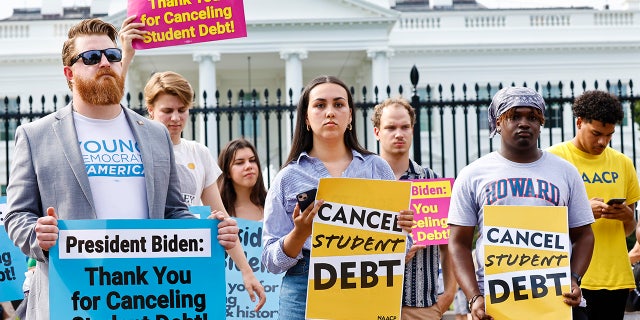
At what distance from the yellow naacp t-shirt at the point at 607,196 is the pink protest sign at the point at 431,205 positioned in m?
0.77

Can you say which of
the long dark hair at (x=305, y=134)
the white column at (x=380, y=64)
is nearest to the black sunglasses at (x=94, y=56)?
the long dark hair at (x=305, y=134)

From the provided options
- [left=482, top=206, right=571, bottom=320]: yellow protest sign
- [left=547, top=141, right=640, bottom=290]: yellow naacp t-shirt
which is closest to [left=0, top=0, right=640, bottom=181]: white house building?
[left=547, top=141, right=640, bottom=290]: yellow naacp t-shirt

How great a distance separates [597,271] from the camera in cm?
493

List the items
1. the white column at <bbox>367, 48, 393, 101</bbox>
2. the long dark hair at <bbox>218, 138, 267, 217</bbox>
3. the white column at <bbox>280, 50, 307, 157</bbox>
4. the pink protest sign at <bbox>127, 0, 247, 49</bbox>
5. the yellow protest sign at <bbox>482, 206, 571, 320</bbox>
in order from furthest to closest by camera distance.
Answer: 1. the white column at <bbox>280, 50, 307, 157</bbox>
2. the white column at <bbox>367, 48, 393, 101</bbox>
3. the long dark hair at <bbox>218, 138, 267, 217</bbox>
4. the pink protest sign at <bbox>127, 0, 247, 49</bbox>
5. the yellow protest sign at <bbox>482, 206, 571, 320</bbox>

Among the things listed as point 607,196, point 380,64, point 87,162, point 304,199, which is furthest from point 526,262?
point 380,64

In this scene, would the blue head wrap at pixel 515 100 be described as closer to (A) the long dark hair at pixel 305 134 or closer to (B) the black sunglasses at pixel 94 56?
(A) the long dark hair at pixel 305 134

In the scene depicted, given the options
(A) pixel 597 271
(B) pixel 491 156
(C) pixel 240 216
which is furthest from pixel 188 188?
(A) pixel 597 271

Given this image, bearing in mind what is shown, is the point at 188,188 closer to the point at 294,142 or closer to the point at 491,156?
the point at 294,142

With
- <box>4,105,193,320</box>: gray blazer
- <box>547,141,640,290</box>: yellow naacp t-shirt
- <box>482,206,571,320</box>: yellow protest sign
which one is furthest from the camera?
<box>547,141,640,290</box>: yellow naacp t-shirt

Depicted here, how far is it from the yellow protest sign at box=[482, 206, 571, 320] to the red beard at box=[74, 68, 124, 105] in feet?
4.94

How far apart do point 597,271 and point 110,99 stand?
8.87 ft

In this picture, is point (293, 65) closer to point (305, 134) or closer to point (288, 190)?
point (305, 134)

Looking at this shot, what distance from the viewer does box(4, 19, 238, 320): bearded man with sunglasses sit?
3.50 metres

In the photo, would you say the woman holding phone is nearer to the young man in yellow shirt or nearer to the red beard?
the red beard
